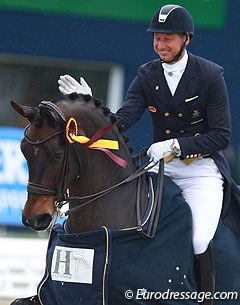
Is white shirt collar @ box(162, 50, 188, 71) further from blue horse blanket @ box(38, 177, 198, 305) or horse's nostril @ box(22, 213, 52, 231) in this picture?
horse's nostril @ box(22, 213, 52, 231)

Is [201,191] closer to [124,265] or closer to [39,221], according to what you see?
[124,265]

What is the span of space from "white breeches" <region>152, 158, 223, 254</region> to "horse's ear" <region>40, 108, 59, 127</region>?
0.82 m

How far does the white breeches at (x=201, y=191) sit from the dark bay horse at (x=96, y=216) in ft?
0.24

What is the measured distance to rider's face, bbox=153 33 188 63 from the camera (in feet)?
16.4

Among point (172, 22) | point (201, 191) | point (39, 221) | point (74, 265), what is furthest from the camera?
point (201, 191)

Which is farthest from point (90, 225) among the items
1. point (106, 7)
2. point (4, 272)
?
point (106, 7)

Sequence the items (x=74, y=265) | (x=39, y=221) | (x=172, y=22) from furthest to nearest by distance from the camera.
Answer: (x=172, y=22), (x=74, y=265), (x=39, y=221)

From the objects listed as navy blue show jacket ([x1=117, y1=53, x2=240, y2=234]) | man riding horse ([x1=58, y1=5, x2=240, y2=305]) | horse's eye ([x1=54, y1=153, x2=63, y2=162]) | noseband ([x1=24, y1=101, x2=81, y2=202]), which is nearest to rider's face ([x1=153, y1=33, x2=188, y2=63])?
man riding horse ([x1=58, y1=5, x2=240, y2=305])

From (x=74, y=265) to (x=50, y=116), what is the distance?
2.51 feet

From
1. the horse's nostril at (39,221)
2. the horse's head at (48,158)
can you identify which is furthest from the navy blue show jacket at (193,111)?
the horse's nostril at (39,221)

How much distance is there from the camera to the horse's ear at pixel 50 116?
460cm

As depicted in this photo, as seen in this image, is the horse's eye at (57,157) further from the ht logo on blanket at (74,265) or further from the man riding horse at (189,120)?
the man riding horse at (189,120)

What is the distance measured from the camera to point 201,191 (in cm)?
507

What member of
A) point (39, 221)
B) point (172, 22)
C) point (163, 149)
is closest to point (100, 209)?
point (39, 221)
